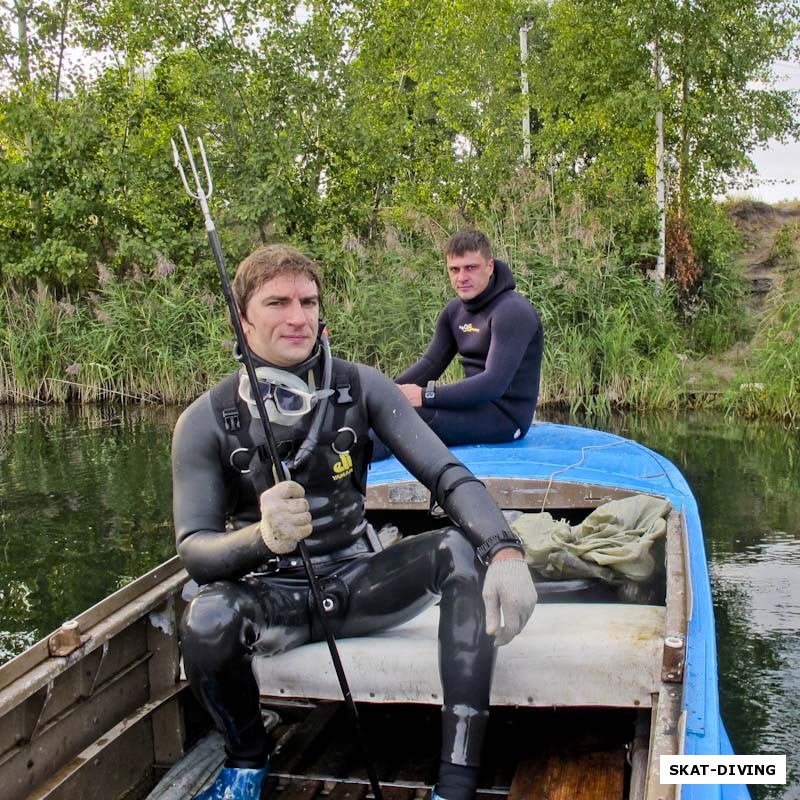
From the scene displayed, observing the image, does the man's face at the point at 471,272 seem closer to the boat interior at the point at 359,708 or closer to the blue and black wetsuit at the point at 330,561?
the boat interior at the point at 359,708

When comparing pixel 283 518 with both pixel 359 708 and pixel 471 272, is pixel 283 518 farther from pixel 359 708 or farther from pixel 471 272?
pixel 471 272

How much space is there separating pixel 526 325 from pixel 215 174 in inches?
385

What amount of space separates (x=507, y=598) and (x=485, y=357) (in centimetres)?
287

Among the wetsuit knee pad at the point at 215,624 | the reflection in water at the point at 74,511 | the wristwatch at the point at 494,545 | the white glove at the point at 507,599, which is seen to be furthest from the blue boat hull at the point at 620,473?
the reflection in water at the point at 74,511

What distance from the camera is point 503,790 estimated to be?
2.61 metres

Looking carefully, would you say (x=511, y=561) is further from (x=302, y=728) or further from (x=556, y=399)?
(x=556, y=399)

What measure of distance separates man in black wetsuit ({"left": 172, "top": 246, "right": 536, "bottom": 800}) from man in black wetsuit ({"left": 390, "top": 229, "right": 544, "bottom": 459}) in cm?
214

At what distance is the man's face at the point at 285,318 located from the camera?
101 inches

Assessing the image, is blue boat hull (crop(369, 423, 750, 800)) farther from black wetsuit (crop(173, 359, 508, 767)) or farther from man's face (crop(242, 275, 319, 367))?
man's face (crop(242, 275, 319, 367))

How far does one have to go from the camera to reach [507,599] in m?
2.28

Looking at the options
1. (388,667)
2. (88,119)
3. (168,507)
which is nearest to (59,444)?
(168,507)

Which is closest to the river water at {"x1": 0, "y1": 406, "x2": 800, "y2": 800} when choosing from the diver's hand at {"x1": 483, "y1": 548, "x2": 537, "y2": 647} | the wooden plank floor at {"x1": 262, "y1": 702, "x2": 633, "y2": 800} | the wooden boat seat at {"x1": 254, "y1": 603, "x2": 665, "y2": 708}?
the wooden plank floor at {"x1": 262, "y1": 702, "x2": 633, "y2": 800}

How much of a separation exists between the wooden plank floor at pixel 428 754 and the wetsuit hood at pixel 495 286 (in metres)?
2.40

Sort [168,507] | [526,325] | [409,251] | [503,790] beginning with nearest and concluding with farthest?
[503,790] → [526,325] → [168,507] → [409,251]
